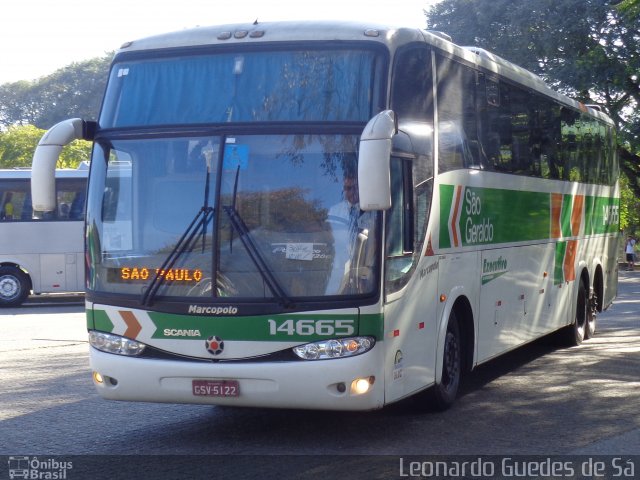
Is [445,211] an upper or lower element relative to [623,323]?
upper

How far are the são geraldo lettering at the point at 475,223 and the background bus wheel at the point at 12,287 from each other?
16731mm

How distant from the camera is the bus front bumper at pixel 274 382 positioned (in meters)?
7.89

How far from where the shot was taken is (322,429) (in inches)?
361

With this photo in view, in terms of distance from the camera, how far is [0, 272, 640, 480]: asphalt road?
7.82m

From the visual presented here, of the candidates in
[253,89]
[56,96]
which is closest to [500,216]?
[253,89]

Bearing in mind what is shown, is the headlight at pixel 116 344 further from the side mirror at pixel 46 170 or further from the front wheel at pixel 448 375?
the front wheel at pixel 448 375

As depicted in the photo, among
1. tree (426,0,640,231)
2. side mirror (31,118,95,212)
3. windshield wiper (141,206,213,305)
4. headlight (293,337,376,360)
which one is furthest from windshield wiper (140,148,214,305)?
tree (426,0,640,231)

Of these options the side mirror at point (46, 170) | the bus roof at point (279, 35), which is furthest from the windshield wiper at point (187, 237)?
the bus roof at point (279, 35)

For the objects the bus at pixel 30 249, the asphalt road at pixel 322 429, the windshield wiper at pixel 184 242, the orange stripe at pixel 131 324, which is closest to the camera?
the asphalt road at pixel 322 429

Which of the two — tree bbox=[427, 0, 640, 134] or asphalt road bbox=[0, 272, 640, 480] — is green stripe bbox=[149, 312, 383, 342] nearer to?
asphalt road bbox=[0, 272, 640, 480]

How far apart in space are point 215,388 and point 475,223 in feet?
12.3

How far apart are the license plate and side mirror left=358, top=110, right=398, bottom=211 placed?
5.62 ft

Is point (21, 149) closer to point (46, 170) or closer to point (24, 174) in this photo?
point (24, 174)

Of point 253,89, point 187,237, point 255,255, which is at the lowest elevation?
point 255,255
